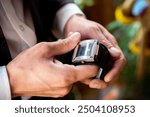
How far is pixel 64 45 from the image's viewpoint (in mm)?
490

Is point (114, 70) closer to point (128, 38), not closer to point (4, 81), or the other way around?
point (4, 81)

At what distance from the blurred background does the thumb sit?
0.31 m

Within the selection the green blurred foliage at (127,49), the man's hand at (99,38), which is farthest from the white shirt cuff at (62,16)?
the green blurred foliage at (127,49)

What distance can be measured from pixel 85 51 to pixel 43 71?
0.07m

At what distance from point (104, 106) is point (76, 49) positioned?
11 cm

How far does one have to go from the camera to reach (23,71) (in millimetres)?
466

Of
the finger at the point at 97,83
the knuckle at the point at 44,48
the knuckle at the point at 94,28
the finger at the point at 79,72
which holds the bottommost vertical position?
the finger at the point at 97,83

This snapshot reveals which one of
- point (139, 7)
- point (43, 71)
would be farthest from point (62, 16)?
point (139, 7)

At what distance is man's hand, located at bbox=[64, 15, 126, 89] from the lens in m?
0.51

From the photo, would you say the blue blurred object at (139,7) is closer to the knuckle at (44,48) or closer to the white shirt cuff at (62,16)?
the white shirt cuff at (62,16)

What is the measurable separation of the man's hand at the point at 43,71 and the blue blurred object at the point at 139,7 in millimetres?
487

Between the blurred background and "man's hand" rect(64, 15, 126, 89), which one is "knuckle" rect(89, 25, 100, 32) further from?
the blurred background

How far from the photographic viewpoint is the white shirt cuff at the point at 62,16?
1.99 ft

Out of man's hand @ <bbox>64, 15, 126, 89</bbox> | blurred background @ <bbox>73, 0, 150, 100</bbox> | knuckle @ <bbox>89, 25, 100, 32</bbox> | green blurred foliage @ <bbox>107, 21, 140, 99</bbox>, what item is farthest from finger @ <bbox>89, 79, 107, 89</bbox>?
green blurred foliage @ <bbox>107, 21, 140, 99</bbox>
